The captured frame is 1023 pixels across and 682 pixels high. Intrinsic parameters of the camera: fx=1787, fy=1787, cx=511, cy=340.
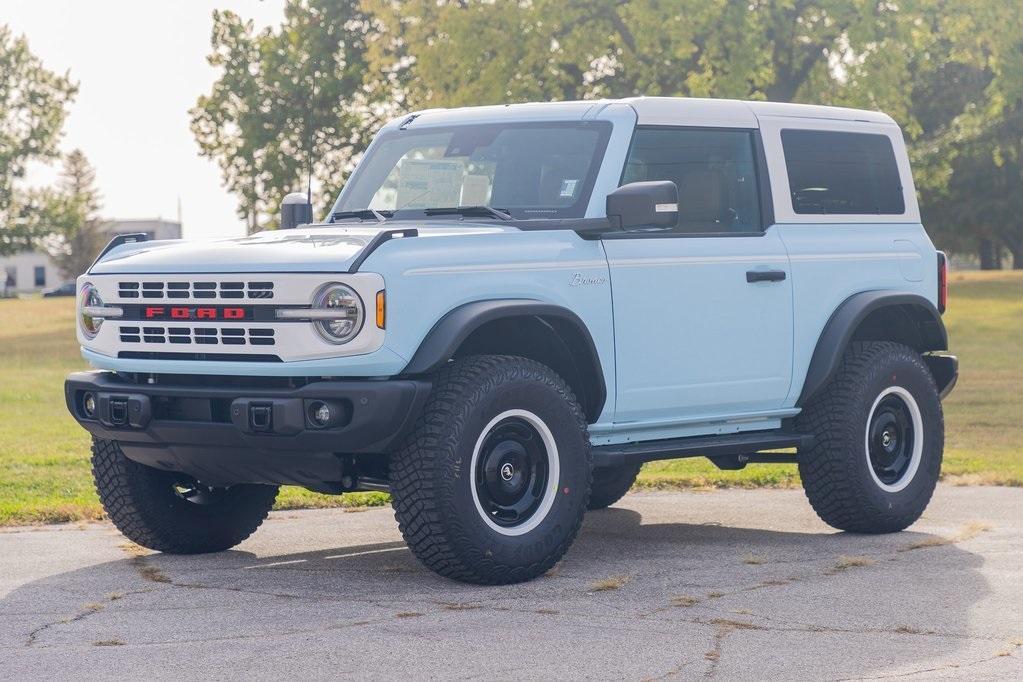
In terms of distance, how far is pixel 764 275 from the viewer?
8.76 metres

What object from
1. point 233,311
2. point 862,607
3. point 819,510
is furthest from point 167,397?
point 819,510

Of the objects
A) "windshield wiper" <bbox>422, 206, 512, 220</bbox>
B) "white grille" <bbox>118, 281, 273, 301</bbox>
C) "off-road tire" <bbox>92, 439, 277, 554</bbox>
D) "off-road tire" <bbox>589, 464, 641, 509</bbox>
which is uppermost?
"windshield wiper" <bbox>422, 206, 512, 220</bbox>

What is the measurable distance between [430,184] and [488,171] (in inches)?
13.1

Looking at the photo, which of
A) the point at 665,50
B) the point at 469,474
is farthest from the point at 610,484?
the point at 665,50

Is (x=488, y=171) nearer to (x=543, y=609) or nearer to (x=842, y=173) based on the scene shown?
(x=842, y=173)

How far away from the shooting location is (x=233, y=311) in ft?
24.2

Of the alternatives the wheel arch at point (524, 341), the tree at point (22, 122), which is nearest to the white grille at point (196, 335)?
the wheel arch at point (524, 341)

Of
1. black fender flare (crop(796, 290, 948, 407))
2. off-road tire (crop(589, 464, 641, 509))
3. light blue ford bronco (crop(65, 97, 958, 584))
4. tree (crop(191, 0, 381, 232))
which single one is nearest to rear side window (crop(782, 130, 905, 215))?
light blue ford bronco (crop(65, 97, 958, 584))

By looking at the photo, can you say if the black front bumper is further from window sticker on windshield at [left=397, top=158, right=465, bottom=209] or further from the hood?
window sticker on windshield at [left=397, top=158, right=465, bottom=209]

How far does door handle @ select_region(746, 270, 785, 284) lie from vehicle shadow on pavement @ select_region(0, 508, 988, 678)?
132cm

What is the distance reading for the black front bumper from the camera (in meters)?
7.09

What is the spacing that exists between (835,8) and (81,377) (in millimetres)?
24890

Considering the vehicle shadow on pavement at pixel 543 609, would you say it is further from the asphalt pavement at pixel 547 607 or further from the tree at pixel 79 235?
the tree at pixel 79 235

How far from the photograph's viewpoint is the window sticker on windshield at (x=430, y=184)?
864 cm
